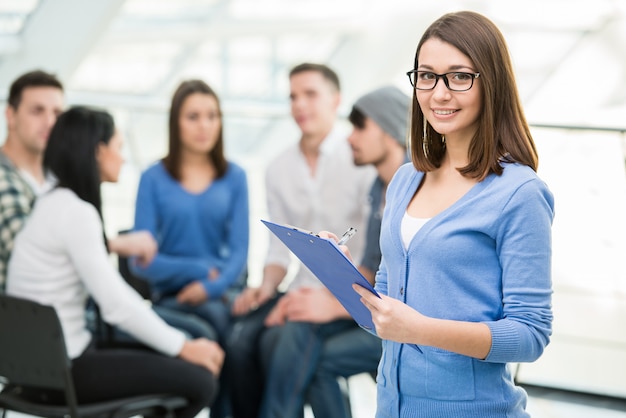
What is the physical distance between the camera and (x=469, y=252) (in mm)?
1572

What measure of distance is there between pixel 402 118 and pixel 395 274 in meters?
1.36

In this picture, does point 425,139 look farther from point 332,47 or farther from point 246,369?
point 332,47

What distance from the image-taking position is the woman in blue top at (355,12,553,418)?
1.52 meters

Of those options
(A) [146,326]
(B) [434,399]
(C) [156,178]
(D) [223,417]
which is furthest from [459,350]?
(C) [156,178]

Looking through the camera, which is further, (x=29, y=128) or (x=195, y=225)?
(x=195, y=225)

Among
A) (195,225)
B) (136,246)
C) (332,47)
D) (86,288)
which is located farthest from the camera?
(332,47)

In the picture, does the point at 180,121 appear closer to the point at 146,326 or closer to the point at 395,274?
the point at 146,326

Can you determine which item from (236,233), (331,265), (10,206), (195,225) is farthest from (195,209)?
(331,265)

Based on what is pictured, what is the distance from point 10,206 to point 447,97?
6.05 feet

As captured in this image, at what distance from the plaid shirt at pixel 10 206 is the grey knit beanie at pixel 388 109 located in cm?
119

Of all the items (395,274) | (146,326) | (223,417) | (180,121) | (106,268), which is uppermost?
(180,121)

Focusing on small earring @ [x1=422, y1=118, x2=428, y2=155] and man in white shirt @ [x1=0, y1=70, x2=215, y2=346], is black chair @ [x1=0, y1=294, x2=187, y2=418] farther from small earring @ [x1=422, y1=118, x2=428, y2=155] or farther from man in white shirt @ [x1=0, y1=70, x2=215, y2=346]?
small earring @ [x1=422, y1=118, x2=428, y2=155]

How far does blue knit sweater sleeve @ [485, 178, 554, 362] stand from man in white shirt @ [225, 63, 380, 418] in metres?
1.28

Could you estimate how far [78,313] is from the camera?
269cm
